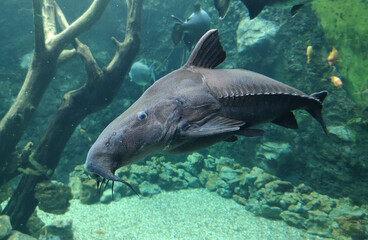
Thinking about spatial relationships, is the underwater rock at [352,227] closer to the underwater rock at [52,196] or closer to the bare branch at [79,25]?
the underwater rock at [52,196]

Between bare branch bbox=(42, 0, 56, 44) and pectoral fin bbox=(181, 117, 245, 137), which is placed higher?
bare branch bbox=(42, 0, 56, 44)

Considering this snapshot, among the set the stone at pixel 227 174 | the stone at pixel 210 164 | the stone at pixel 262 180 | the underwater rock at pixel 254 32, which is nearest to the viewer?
the stone at pixel 262 180

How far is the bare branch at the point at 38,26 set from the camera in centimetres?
429

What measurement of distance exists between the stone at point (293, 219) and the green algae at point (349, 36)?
3.34m

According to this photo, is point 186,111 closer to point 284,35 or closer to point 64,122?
point 64,122

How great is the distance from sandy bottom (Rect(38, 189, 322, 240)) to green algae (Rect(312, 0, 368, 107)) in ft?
13.7

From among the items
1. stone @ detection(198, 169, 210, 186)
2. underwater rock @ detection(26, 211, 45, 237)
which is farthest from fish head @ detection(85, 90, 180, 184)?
stone @ detection(198, 169, 210, 186)

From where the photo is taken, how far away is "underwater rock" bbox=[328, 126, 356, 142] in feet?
17.8

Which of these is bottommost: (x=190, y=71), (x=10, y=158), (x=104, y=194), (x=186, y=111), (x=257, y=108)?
(x=104, y=194)

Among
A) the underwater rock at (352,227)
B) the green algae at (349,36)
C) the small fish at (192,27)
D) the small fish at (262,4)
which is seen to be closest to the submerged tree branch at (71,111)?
the small fish at (192,27)

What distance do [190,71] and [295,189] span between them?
5.86m

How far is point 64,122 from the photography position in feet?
16.0

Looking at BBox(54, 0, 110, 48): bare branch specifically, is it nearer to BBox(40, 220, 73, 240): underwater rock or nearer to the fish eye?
BBox(40, 220, 73, 240): underwater rock

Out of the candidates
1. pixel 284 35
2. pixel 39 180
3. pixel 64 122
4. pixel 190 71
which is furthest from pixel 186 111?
pixel 284 35
